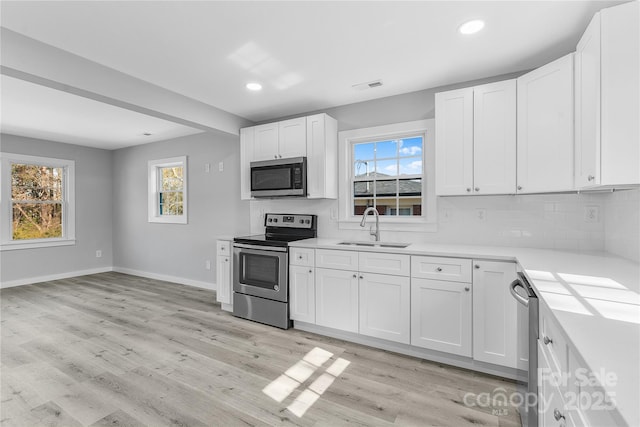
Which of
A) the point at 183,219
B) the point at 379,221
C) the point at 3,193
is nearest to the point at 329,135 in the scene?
the point at 379,221

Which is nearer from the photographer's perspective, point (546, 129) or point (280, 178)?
point (546, 129)

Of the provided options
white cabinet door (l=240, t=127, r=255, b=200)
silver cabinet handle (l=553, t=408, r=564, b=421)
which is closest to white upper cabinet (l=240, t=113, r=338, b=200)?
white cabinet door (l=240, t=127, r=255, b=200)

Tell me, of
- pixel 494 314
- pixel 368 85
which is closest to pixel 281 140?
pixel 368 85

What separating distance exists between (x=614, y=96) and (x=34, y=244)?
291 inches

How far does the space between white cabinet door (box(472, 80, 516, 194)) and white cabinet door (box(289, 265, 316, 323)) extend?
5.64ft

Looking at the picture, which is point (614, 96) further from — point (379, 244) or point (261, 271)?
point (261, 271)

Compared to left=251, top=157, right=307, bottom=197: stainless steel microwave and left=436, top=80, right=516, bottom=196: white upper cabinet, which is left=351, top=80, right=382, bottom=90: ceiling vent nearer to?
left=436, top=80, right=516, bottom=196: white upper cabinet

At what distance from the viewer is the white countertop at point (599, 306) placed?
672mm

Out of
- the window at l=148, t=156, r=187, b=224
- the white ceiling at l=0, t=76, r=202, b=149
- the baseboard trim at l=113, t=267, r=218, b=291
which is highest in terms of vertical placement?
the white ceiling at l=0, t=76, r=202, b=149

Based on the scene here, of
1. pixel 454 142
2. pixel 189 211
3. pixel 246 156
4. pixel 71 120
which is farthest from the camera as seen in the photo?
pixel 189 211

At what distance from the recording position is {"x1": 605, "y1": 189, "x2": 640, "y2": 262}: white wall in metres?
1.94

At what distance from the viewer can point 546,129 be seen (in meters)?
2.24

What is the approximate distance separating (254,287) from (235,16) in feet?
8.33

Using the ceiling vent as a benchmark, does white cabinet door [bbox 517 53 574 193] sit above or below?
below
